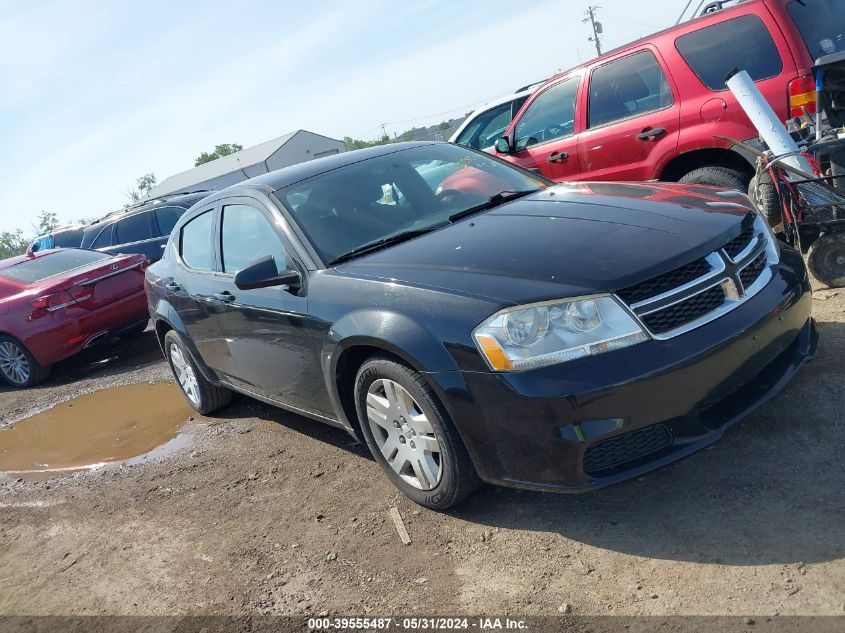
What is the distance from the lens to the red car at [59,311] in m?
7.71

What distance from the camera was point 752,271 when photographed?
117 inches

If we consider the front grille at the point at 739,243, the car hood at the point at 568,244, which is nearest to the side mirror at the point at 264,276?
the car hood at the point at 568,244

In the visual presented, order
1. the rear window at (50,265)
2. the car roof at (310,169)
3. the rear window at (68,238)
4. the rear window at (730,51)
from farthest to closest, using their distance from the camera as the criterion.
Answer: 1. the rear window at (68,238)
2. the rear window at (50,265)
3. the rear window at (730,51)
4. the car roof at (310,169)

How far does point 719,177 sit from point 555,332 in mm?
3648

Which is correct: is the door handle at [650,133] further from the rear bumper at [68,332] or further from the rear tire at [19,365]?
the rear tire at [19,365]

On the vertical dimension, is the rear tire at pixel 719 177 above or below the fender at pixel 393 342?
below

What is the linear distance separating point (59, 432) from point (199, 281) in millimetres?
2603

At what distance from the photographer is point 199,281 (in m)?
4.70

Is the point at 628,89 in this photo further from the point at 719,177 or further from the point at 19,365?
the point at 19,365

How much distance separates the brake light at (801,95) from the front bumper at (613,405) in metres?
3.02

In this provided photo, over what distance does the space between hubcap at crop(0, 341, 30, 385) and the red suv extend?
230 inches

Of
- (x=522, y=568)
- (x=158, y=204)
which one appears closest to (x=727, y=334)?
(x=522, y=568)

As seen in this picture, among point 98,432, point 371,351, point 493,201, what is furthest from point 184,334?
point 493,201

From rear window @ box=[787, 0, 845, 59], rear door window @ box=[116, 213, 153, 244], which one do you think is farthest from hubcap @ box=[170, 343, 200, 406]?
rear door window @ box=[116, 213, 153, 244]
